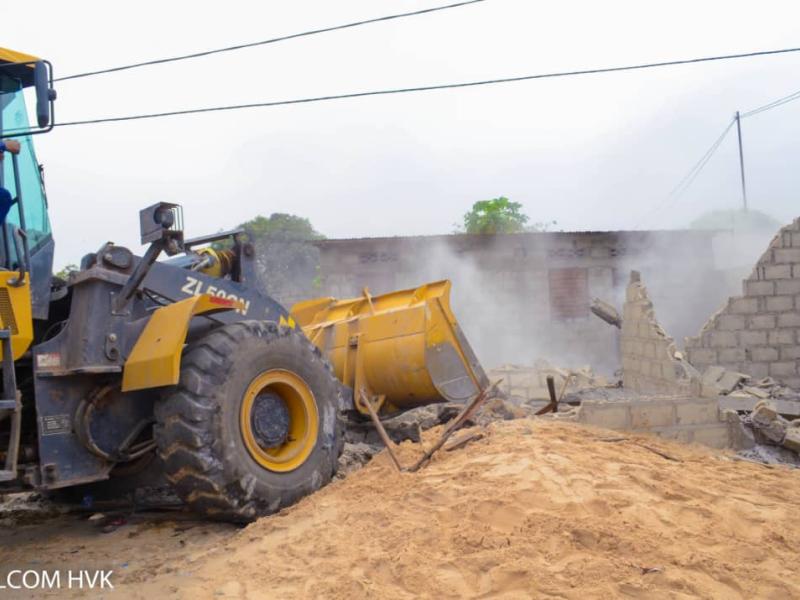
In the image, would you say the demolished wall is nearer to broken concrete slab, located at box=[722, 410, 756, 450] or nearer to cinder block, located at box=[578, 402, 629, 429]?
broken concrete slab, located at box=[722, 410, 756, 450]

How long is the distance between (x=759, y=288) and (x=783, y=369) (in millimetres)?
1274

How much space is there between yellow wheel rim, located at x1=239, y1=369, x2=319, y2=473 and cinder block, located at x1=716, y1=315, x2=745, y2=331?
770 centimetres

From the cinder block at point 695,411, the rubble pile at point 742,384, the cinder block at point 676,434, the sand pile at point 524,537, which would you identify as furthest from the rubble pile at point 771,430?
the rubble pile at point 742,384

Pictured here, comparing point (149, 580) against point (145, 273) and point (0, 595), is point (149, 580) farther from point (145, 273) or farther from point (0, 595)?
point (145, 273)

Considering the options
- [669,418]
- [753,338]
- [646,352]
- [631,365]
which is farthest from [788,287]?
[669,418]

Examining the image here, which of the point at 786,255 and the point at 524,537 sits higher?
the point at 786,255

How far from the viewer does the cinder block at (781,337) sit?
11.0 metres

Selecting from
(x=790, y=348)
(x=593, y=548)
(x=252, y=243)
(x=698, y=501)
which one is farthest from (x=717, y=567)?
(x=790, y=348)

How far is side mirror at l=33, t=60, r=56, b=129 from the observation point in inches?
169

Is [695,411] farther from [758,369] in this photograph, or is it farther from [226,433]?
[226,433]

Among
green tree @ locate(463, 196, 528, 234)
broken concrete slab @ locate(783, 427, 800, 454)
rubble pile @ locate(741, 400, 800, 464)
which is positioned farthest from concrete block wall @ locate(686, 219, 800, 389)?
green tree @ locate(463, 196, 528, 234)

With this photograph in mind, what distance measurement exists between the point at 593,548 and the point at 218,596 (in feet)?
6.58

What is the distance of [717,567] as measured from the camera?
371cm

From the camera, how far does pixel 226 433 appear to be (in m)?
4.99
